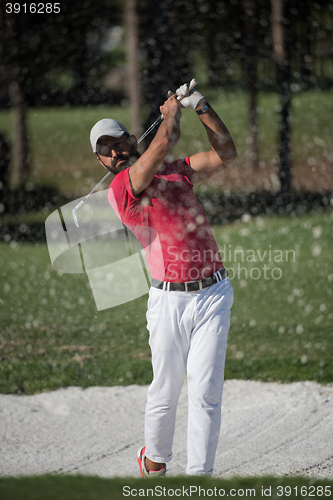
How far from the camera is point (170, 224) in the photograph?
2.47 meters

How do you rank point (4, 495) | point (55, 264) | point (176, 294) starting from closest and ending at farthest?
point (4, 495)
point (176, 294)
point (55, 264)

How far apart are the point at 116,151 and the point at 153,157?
11.9 inches

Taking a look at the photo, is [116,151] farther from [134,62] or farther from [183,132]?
[183,132]

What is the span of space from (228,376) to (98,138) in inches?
95.4

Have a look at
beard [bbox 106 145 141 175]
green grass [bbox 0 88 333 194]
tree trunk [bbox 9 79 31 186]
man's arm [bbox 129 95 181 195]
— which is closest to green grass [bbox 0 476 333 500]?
man's arm [bbox 129 95 181 195]

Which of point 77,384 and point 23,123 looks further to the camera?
point 23,123

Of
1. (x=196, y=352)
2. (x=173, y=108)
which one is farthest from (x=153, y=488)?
(x=173, y=108)

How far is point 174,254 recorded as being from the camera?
2.47 meters

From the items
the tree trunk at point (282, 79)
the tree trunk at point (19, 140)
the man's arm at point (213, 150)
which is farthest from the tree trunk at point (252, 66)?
the man's arm at point (213, 150)

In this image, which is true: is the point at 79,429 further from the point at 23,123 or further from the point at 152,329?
the point at 23,123

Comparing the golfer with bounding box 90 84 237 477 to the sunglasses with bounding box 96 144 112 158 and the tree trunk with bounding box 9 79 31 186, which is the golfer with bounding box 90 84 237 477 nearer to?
the sunglasses with bounding box 96 144 112 158

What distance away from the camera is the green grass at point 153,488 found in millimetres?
1732

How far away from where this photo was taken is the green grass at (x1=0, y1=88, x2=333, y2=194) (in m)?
17.4

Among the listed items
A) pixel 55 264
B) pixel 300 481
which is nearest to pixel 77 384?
pixel 300 481
